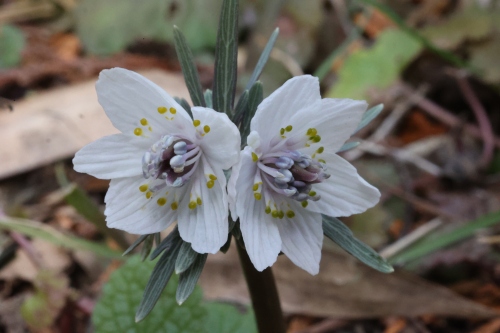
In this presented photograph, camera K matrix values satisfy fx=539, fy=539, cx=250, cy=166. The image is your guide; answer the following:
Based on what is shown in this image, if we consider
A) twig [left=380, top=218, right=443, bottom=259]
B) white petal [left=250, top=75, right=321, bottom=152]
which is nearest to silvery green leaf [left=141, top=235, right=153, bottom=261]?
white petal [left=250, top=75, right=321, bottom=152]

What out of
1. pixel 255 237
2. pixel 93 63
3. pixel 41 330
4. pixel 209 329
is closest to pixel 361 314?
pixel 209 329

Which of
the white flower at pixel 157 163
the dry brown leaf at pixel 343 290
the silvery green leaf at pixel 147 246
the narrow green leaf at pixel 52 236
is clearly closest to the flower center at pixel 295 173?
the white flower at pixel 157 163

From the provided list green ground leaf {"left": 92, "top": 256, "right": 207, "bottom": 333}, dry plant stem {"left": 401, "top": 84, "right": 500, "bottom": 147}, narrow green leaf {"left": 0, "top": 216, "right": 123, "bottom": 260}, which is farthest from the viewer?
dry plant stem {"left": 401, "top": 84, "right": 500, "bottom": 147}

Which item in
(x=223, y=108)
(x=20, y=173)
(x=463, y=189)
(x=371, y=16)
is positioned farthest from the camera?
(x=371, y=16)

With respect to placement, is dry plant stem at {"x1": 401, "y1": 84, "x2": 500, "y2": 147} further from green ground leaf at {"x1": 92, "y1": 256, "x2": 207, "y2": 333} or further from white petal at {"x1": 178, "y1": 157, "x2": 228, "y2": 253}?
white petal at {"x1": 178, "y1": 157, "x2": 228, "y2": 253}

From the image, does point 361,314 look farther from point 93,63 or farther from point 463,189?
point 93,63

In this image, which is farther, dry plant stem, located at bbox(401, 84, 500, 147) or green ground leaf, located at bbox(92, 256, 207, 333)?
dry plant stem, located at bbox(401, 84, 500, 147)

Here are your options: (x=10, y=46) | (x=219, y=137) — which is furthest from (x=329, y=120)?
(x=10, y=46)
